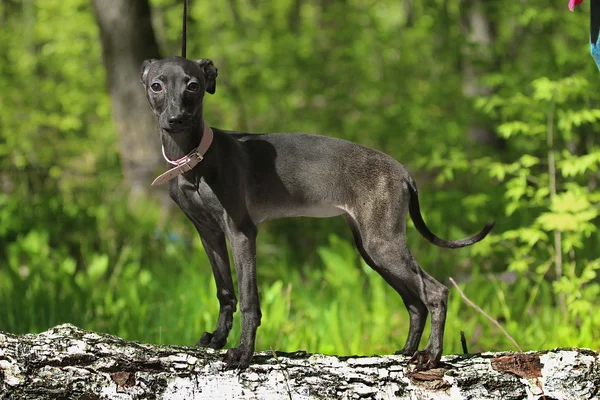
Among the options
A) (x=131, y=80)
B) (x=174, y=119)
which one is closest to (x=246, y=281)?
(x=174, y=119)

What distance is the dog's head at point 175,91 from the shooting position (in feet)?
6.91

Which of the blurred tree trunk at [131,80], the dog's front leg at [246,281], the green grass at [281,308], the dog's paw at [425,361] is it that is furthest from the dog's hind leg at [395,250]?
the blurred tree trunk at [131,80]

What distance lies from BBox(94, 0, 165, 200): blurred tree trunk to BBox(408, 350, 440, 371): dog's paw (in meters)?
4.31

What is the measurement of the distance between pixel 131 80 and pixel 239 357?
15.0 ft

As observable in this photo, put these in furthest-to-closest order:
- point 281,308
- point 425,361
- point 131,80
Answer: point 131,80, point 281,308, point 425,361

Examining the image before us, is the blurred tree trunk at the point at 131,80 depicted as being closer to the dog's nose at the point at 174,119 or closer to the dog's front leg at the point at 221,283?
the dog's front leg at the point at 221,283

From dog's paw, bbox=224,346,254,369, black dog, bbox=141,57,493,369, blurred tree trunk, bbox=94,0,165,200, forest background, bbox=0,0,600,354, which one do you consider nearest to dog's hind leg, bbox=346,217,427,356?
black dog, bbox=141,57,493,369

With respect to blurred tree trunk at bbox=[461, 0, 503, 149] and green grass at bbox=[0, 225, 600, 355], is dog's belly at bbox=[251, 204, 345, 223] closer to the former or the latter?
green grass at bbox=[0, 225, 600, 355]

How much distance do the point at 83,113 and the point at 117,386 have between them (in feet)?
24.7

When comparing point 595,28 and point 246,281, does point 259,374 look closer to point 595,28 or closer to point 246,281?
point 246,281

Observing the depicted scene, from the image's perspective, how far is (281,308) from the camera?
411 centimetres

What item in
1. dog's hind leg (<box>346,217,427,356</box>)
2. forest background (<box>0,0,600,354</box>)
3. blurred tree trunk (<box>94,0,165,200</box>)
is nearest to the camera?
dog's hind leg (<box>346,217,427,356</box>)

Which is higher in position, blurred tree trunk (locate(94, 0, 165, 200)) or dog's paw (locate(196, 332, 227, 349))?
blurred tree trunk (locate(94, 0, 165, 200))

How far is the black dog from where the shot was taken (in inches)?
91.4
